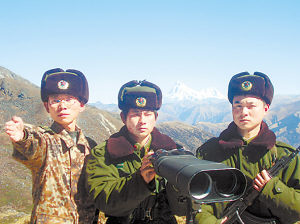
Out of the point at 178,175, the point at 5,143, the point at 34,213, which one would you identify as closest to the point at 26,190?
the point at 5,143

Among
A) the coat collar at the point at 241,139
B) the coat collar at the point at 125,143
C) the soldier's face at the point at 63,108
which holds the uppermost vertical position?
the soldier's face at the point at 63,108

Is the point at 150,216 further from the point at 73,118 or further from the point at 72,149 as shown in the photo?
the point at 73,118

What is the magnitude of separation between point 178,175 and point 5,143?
7009cm

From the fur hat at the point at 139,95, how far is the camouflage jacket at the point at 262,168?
1.44 m

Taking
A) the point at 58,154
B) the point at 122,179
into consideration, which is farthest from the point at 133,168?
the point at 58,154

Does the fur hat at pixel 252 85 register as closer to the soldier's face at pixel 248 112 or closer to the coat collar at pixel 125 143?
the soldier's face at pixel 248 112

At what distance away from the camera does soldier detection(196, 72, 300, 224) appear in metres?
4.22

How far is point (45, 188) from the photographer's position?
4.80 meters

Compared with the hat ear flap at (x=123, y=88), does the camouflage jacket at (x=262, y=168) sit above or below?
below

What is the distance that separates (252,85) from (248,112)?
0.52m

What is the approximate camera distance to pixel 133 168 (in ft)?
15.8

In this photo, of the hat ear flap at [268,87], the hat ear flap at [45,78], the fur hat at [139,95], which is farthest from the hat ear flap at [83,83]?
the hat ear flap at [268,87]

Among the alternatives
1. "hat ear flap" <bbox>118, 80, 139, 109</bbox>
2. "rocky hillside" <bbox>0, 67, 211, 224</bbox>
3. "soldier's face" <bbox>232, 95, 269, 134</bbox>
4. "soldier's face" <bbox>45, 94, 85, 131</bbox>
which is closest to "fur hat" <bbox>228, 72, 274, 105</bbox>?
"soldier's face" <bbox>232, 95, 269, 134</bbox>

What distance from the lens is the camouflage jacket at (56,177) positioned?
4691 millimetres
